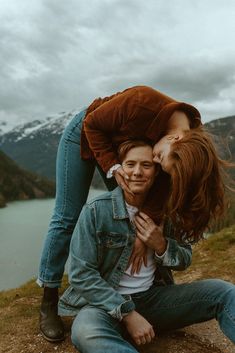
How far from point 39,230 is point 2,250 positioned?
1856cm

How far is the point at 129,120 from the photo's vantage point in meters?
3.87

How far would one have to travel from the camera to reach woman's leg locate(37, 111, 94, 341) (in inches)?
181

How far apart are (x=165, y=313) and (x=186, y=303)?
10.0 inches

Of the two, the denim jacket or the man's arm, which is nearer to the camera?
the denim jacket

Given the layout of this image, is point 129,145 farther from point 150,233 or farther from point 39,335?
point 39,335

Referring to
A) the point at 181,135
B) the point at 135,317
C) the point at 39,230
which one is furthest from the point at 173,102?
the point at 39,230

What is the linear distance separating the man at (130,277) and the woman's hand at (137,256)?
44 mm

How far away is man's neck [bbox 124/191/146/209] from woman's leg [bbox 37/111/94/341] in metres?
0.74

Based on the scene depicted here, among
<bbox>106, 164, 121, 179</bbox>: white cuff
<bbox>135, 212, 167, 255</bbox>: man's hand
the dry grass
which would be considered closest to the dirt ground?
the dry grass

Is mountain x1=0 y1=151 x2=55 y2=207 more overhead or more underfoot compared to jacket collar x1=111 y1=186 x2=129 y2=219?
more underfoot

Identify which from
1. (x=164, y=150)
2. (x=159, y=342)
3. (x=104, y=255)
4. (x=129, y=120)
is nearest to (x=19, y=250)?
(x=159, y=342)

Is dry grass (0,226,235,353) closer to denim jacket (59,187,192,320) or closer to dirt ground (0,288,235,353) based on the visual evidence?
dirt ground (0,288,235,353)

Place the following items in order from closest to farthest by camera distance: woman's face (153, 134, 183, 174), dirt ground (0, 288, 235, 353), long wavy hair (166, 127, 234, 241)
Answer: long wavy hair (166, 127, 234, 241), woman's face (153, 134, 183, 174), dirt ground (0, 288, 235, 353)

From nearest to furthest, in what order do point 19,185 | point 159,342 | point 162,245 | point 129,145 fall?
point 129,145, point 162,245, point 159,342, point 19,185
